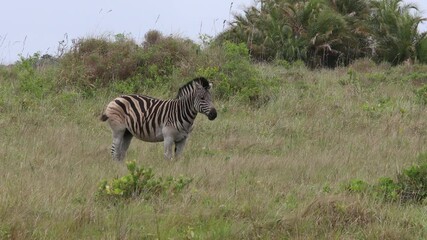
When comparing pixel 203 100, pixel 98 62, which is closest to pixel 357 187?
pixel 203 100

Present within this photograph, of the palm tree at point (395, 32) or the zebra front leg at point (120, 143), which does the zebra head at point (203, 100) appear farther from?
the palm tree at point (395, 32)

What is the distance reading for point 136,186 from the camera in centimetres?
645

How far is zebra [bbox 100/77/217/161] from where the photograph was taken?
970cm

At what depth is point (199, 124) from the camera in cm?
1284

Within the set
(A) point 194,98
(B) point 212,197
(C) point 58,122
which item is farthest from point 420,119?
(B) point 212,197

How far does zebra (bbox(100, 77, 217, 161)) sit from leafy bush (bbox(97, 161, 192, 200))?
2829mm

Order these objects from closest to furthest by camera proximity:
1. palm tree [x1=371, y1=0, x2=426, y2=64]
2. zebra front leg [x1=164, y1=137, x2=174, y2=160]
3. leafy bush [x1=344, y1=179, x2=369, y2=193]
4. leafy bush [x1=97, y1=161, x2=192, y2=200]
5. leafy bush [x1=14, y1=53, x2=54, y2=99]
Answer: leafy bush [x1=97, y1=161, x2=192, y2=200]
leafy bush [x1=344, y1=179, x2=369, y2=193]
zebra front leg [x1=164, y1=137, x2=174, y2=160]
leafy bush [x1=14, y1=53, x2=54, y2=99]
palm tree [x1=371, y1=0, x2=426, y2=64]

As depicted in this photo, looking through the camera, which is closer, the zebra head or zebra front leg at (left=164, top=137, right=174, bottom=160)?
zebra front leg at (left=164, top=137, right=174, bottom=160)

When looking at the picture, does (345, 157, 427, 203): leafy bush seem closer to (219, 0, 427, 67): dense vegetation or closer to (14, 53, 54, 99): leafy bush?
(14, 53, 54, 99): leafy bush

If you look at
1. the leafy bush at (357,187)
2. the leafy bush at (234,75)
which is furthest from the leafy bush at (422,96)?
the leafy bush at (357,187)

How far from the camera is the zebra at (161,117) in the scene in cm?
970

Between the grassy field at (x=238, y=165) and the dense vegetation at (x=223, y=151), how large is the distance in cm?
2

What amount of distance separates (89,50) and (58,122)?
4.79m

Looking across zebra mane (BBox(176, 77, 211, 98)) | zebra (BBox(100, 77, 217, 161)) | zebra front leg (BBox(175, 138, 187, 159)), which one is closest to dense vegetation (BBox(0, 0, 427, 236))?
zebra front leg (BBox(175, 138, 187, 159))
